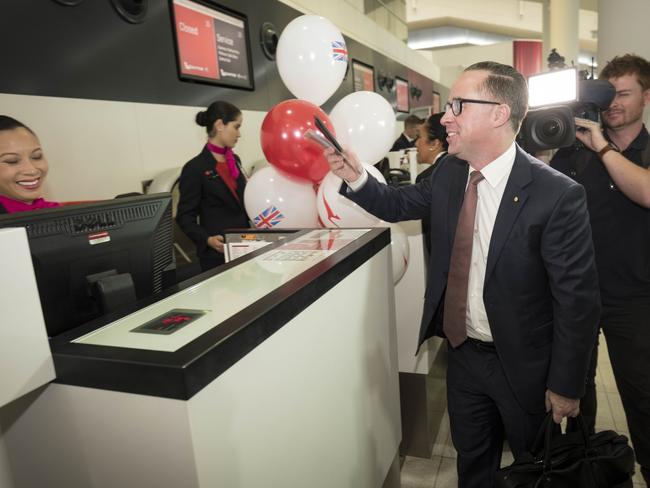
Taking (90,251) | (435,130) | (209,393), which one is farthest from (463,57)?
(209,393)

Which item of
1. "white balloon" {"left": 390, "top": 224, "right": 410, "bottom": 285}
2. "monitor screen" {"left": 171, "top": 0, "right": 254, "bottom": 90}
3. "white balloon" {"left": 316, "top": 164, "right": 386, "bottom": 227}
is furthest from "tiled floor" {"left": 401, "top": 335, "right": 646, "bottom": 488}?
"monitor screen" {"left": 171, "top": 0, "right": 254, "bottom": 90}

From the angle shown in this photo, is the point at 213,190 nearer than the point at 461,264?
No

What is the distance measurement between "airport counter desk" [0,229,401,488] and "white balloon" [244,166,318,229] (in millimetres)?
781

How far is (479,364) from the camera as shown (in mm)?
1452

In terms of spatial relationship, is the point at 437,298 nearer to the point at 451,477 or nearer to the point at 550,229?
the point at 550,229

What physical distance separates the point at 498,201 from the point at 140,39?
7.78 ft

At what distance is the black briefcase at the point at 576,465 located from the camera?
1.17 meters

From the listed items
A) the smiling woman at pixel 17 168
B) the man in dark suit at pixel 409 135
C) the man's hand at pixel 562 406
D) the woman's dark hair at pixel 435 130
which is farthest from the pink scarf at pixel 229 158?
the man in dark suit at pixel 409 135

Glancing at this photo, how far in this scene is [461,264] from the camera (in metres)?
1.41

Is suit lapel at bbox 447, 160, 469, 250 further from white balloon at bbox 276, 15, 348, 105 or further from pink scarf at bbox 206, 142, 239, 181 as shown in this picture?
pink scarf at bbox 206, 142, 239, 181

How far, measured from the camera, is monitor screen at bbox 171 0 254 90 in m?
3.11

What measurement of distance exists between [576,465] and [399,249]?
1.02 m

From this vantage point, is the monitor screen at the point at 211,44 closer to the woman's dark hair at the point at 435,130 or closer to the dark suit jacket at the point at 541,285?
the woman's dark hair at the point at 435,130

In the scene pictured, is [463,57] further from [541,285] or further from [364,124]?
[541,285]
